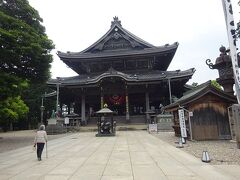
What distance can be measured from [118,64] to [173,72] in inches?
330

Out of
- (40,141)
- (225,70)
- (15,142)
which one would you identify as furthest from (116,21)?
(40,141)

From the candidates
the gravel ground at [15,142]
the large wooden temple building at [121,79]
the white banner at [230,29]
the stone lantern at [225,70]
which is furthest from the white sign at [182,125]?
the large wooden temple building at [121,79]

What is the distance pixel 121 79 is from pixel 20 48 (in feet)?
53.4

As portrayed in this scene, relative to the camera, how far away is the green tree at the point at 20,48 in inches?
760

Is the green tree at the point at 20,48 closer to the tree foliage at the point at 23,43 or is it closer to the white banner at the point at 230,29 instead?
the tree foliage at the point at 23,43

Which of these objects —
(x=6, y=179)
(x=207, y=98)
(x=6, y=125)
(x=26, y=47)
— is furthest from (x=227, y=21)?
(x=6, y=125)

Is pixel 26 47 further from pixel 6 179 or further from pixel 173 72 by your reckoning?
pixel 173 72

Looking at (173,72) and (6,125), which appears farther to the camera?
(6,125)

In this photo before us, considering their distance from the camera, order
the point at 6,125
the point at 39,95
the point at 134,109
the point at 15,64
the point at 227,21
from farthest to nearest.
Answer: the point at 39,95, the point at 6,125, the point at 134,109, the point at 15,64, the point at 227,21

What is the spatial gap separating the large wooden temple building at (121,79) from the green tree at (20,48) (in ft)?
38.2

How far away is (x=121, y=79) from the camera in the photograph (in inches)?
1331

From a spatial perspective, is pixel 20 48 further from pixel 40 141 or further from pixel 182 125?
pixel 182 125

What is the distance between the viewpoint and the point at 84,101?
3562 centimetres

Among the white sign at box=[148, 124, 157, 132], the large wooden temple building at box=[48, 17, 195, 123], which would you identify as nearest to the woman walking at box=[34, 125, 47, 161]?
the white sign at box=[148, 124, 157, 132]
